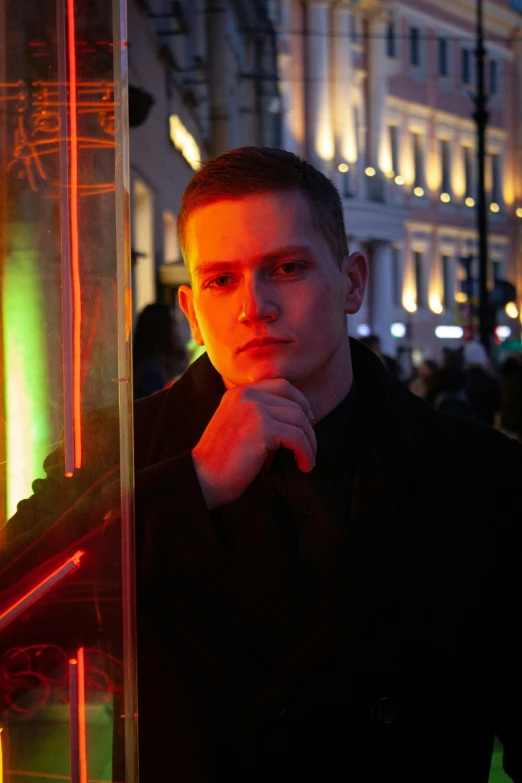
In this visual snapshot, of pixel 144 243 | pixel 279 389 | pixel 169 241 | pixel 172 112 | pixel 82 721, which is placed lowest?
pixel 82 721

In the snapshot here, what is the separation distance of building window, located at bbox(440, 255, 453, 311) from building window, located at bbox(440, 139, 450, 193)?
249cm

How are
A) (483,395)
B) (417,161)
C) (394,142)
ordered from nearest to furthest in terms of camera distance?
(483,395)
(394,142)
(417,161)

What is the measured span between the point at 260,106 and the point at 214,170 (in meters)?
27.0

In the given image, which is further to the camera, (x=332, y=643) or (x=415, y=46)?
(x=415, y=46)

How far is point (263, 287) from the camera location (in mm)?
1446

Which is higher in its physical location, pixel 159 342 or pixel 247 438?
pixel 159 342

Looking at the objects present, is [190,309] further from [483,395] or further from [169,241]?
[169,241]

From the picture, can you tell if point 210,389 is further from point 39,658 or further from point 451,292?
point 451,292

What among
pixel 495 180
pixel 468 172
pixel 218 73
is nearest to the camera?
pixel 218 73

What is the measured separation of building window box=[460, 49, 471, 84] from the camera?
132ft

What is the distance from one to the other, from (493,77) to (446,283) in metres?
8.54

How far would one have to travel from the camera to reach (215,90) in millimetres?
18469

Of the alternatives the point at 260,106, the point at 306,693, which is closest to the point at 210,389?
the point at 306,693

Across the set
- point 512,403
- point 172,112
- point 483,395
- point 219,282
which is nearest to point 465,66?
point 172,112
